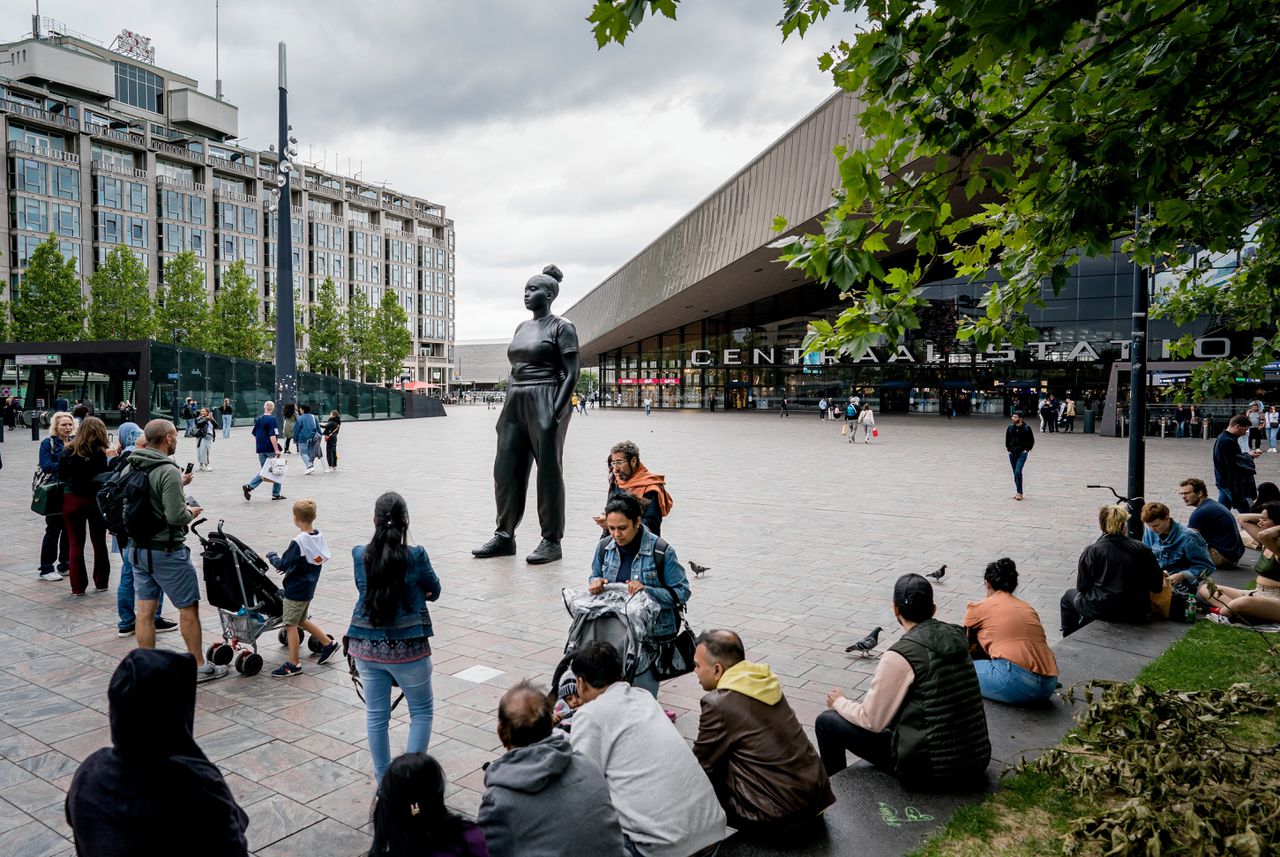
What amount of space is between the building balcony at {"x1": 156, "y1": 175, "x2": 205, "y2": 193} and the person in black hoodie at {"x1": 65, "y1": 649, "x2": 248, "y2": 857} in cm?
8325

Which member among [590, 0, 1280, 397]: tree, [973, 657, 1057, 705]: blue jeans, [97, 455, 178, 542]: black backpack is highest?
[590, 0, 1280, 397]: tree

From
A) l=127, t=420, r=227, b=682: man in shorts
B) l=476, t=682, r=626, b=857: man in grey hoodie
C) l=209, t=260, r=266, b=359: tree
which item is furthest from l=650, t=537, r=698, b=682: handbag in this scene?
l=209, t=260, r=266, b=359: tree

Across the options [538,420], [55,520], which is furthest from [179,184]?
[538,420]

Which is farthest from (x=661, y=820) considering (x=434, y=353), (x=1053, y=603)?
(x=434, y=353)

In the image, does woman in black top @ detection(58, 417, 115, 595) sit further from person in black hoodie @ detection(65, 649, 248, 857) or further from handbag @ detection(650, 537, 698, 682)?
person in black hoodie @ detection(65, 649, 248, 857)

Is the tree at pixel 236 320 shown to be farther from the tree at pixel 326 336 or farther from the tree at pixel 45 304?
the tree at pixel 326 336

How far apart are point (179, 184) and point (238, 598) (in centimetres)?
8121

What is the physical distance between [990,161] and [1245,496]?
13975 mm

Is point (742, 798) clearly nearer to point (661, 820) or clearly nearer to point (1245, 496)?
point (661, 820)

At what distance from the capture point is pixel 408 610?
→ 3.76m

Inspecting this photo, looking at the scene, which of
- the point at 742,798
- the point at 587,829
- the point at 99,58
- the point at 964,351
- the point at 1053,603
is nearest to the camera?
the point at 587,829

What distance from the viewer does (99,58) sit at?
70.9m

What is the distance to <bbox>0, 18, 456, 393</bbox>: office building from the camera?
2457 inches

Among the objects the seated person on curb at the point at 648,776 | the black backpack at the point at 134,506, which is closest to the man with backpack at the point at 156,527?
the black backpack at the point at 134,506
